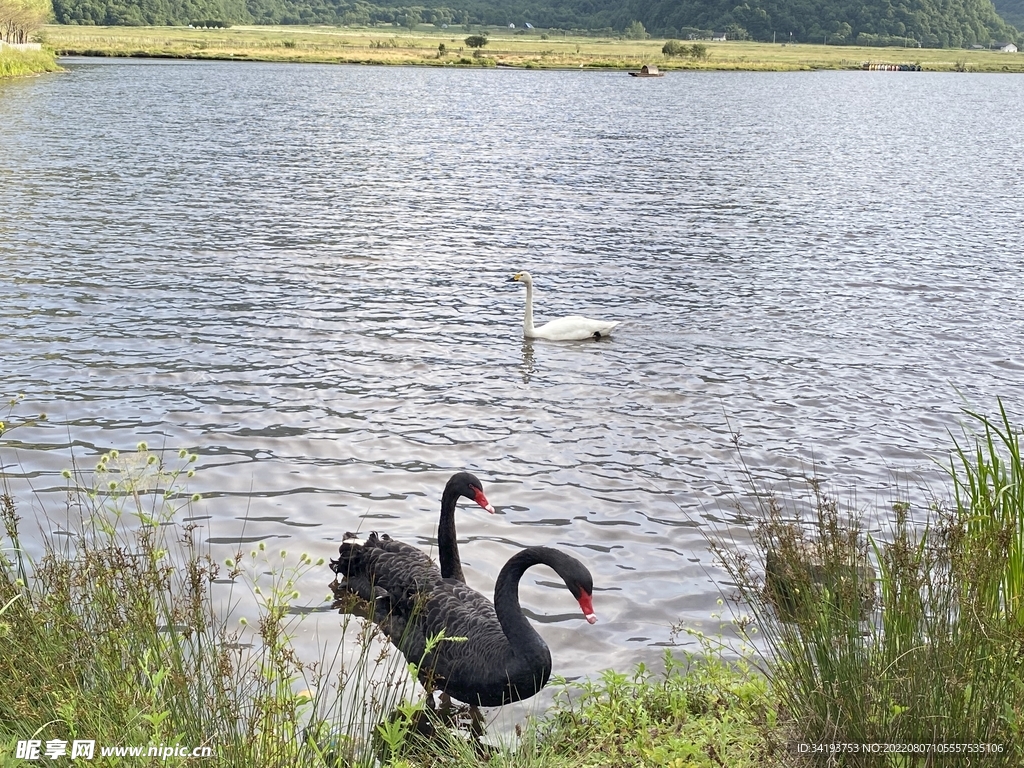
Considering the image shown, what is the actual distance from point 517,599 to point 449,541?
5.03 ft

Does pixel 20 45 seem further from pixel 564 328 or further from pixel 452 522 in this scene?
pixel 452 522

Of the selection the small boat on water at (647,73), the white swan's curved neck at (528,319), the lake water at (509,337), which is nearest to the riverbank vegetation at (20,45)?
the lake water at (509,337)

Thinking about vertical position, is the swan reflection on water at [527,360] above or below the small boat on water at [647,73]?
below

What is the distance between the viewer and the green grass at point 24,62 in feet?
217

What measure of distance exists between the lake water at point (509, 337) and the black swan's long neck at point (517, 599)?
44.8 inches

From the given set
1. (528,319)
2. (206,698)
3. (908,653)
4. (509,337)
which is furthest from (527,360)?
(206,698)

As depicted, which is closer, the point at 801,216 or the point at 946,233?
the point at 946,233

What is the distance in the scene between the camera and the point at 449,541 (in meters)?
7.73

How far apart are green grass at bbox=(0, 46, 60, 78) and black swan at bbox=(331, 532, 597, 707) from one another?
69.2 m

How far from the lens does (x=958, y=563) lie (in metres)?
4.60

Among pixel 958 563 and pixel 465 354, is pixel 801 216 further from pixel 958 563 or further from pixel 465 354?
pixel 958 563

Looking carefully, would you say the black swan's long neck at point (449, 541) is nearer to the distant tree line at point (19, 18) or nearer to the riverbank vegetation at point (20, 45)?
the riverbank vegetation at point (20, 45)

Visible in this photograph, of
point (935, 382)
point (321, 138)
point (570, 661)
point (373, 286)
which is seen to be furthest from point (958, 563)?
point (321, 138)

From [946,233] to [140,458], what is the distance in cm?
2230
